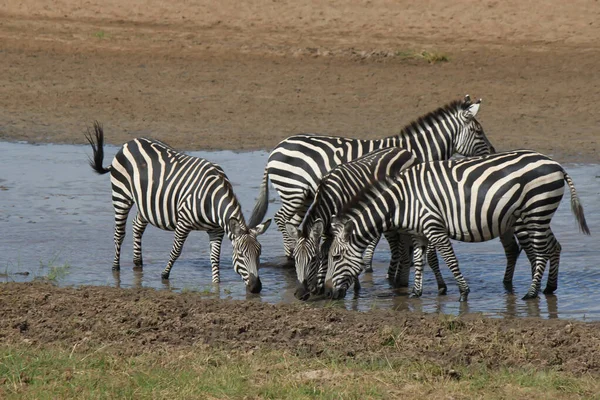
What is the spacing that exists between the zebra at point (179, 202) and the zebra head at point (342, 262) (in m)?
0.66

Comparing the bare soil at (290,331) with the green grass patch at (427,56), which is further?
the green grass patch at (427,56)

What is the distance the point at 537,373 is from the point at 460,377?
1.59 feet

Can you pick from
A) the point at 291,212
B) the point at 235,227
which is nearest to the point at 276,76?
the point at 291,212

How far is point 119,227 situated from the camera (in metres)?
11.2

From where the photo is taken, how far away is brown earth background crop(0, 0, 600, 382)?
643 inches

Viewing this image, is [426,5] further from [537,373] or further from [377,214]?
[537,373]

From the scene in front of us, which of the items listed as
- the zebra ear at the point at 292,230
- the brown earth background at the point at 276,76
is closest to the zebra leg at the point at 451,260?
the brown earth background at the point at 276,76

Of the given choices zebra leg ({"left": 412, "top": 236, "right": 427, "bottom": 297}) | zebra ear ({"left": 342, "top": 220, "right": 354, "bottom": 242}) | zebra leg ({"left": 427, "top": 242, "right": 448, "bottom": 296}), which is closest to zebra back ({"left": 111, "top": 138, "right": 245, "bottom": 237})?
zebra ear ({"left": 342, "top": 220, "right": 354, "bottom": 242})

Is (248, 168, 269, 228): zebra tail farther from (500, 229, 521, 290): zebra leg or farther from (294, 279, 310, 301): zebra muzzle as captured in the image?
(500, 229, 521, 290): zebra leg

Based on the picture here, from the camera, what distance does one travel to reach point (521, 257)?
11.7 meters

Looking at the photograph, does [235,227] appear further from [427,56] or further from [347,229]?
[427,56]

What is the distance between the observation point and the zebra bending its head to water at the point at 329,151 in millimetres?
11211

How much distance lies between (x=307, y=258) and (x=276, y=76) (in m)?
11.4

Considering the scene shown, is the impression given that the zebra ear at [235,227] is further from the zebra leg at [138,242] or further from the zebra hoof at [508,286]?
the zebra hoof at [508,286]
